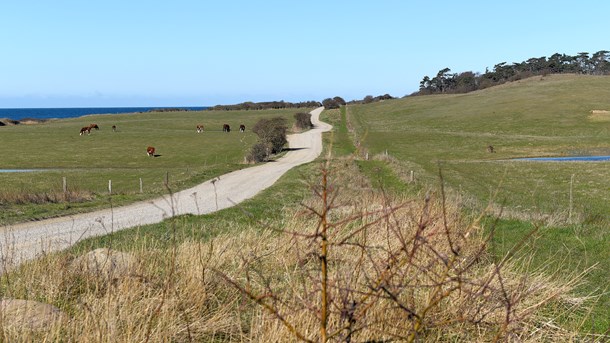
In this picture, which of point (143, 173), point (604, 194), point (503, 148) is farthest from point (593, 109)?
point (143, 173)

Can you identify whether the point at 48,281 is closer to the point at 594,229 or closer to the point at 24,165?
the point at 594,229

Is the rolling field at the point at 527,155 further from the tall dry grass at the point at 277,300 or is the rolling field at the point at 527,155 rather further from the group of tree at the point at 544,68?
the group of tree at the point at 544,68

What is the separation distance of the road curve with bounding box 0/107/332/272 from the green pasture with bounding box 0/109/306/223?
132 centimetres

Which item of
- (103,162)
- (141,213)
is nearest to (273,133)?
(103,162)

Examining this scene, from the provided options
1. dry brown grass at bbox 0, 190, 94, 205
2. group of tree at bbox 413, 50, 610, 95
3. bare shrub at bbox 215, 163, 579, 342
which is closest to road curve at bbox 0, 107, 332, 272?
bare shrub at bbox 215, 163, 579, 342

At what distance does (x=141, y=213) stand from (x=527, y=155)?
4796 cm

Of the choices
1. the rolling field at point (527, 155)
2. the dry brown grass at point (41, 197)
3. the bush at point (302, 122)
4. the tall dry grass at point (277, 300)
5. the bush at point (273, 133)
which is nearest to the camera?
the tall dry grass at point (277, 300)

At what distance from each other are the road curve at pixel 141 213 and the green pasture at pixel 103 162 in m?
1.32

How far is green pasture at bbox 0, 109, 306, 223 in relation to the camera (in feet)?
83.0

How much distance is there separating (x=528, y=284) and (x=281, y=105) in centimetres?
15273

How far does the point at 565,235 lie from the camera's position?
1556 cm

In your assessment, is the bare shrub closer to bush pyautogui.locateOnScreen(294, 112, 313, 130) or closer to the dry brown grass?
the dry brown grass

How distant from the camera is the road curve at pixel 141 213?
33.6 ft

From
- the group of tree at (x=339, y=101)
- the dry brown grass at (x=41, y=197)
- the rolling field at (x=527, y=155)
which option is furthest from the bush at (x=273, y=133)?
the group of tree at (x=339, y=101)
